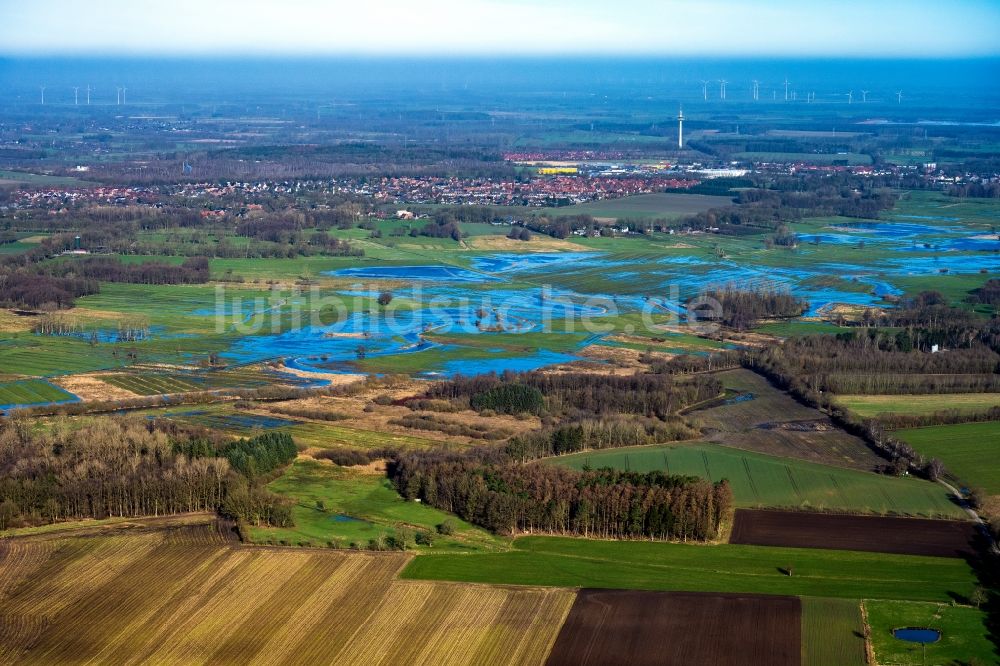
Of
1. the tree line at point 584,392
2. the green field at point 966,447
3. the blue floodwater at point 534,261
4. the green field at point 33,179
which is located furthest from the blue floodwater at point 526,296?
Answer: the green field at point 33,179

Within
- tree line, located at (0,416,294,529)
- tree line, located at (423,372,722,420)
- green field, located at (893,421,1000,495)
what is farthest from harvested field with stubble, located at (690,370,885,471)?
tree line, located at (0,416,294,529)

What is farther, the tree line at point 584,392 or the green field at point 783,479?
the tree line at point 584,392

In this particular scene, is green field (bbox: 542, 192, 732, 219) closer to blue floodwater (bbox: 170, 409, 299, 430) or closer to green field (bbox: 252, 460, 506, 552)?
blue floodwater (bbox: 170, 409, 299, 430)

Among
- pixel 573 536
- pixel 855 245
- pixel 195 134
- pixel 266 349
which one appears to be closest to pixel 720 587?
pixel 573 536

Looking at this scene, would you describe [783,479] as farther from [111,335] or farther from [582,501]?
[111,335]

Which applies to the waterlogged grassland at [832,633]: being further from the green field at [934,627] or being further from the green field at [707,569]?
the green field at [707,569]
